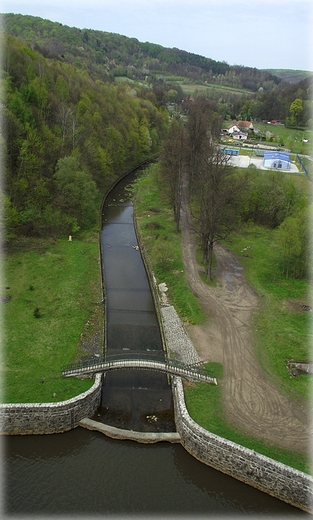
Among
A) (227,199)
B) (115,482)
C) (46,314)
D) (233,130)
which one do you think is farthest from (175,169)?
(233,130)

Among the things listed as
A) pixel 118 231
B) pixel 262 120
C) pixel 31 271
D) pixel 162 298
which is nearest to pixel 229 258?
pixel 162 298

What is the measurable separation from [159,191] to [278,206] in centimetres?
1955

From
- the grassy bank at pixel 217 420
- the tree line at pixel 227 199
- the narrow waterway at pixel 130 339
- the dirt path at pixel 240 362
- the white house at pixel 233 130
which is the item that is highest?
the white house at pixel 233 130

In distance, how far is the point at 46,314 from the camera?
27.9 metres

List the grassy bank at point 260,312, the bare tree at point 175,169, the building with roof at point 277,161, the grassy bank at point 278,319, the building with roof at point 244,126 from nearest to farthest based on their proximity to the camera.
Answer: the grassy bank at point 260,312 < the grassy bank at point 278,319 < the bare tree at point 175,169 < the building with roof at point 277,161 < the building with roof at point 244,126

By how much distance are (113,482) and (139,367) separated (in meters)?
6.58

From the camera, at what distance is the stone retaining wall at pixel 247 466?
669 inches

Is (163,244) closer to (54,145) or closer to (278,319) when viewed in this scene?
(278,319)

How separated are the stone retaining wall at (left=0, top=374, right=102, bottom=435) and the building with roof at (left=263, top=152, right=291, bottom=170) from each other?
180 feet

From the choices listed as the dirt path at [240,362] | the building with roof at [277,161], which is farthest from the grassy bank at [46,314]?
the building with roof at [277,161]

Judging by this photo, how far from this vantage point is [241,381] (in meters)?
22.7

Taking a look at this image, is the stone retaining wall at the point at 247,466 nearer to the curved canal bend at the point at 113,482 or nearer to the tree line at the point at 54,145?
the curved canal bend at the point at 113,482

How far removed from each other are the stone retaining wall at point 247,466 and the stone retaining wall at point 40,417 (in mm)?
5754

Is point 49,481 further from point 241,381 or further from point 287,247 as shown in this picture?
point 287,247
